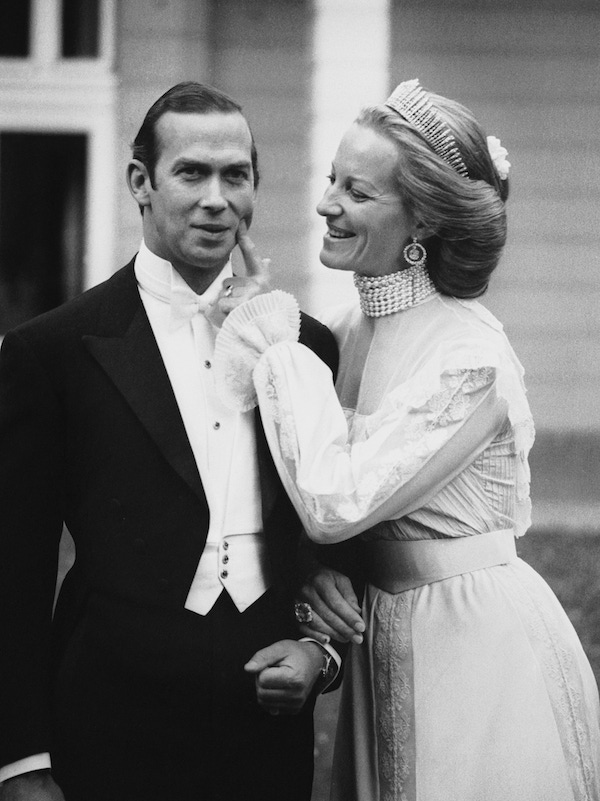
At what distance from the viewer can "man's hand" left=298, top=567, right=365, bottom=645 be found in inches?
109

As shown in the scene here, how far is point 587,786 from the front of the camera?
2873 millimetres

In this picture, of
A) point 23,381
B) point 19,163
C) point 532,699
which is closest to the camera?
point 23,381

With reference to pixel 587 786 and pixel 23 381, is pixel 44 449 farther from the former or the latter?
pixel 587 786

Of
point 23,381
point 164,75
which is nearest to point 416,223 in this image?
point 23,381

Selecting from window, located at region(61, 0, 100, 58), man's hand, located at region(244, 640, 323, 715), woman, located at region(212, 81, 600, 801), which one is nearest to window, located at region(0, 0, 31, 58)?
window, located at region(61, 0, 100, 58)

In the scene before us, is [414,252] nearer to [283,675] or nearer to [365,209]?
[365,209]

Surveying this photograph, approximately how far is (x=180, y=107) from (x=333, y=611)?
1.14 meters

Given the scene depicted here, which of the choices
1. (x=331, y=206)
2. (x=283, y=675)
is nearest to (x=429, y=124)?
(x=331, y=206)

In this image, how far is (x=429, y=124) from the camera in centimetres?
287

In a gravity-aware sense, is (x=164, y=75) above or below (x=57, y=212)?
above

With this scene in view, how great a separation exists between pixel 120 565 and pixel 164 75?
503 cm

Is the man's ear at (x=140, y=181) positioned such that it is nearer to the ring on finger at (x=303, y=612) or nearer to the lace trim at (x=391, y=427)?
the lace trim at (x=391, y=427)

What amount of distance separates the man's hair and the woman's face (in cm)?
30

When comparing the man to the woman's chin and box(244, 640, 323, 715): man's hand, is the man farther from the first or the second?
the woman's chin
